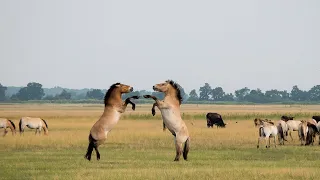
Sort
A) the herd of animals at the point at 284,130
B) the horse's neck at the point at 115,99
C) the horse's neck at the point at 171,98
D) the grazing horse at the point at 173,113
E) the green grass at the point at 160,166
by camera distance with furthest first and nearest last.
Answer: the herd of animals at the point at 284,130 < the horse's neck at the point at 171,98 < the horse's neck at the point at 115,99 < the grazing horse at the point at 173,113 < the green grass at the point at 160,166

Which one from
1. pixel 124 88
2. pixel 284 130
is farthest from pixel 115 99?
pixel 284 130

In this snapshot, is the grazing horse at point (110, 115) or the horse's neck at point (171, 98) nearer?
the grazing horse at point (110, 115)

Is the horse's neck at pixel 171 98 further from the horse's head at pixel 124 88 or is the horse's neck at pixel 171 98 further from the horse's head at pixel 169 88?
the horse's head at pixel 124 88

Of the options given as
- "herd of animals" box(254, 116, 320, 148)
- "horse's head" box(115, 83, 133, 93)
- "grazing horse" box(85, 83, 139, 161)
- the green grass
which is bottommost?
the green grass

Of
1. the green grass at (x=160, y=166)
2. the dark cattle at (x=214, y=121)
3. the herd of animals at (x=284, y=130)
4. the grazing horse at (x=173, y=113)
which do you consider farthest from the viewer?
the dark cattle at (x=214, y=121)

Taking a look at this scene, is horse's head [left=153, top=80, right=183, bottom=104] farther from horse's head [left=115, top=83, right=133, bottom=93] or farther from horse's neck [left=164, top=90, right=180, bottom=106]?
horse's head [left=115, top=83, right=133, bottom=93]

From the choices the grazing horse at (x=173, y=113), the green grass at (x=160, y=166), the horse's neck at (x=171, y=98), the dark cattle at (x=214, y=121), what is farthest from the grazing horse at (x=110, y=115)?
the dark cattle at (x=214, y=121)

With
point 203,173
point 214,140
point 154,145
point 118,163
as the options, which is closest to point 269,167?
point 203,173

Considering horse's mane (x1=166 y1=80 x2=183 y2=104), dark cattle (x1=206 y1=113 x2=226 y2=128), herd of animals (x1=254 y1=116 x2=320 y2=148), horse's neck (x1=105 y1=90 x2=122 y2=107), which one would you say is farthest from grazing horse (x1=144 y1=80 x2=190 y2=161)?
dark cattle (x1=206 y1=113 x2=226 y2=128)

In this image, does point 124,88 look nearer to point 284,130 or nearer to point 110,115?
point 110,115

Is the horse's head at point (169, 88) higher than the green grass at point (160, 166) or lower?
higher

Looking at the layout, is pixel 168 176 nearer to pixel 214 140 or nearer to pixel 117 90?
pixel 117 90

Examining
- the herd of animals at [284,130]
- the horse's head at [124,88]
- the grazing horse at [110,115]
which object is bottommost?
the herd of animals at [284,130]

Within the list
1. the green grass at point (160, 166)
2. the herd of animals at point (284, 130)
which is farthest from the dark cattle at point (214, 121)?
the green grass at point (160, 166)
